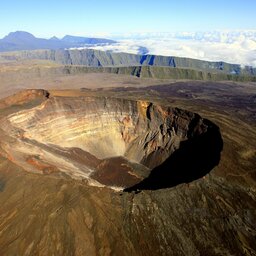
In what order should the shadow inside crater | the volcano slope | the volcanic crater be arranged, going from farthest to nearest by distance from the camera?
1. the volcanic crater
2. the shadow inside crater
3. the volcano slope

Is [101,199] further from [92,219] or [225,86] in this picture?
Result: [225,86]

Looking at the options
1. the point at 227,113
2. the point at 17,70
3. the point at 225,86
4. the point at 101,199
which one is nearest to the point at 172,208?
the point at 101,199

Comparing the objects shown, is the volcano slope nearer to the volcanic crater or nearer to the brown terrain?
the brown terrain

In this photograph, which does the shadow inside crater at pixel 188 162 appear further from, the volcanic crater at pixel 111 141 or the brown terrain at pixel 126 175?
the brown terrain at pixel 126 175

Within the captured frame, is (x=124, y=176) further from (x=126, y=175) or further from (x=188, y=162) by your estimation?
(x=188, y=162)

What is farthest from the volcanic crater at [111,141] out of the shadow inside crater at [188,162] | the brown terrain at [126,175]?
the brown terrain at [126,175]

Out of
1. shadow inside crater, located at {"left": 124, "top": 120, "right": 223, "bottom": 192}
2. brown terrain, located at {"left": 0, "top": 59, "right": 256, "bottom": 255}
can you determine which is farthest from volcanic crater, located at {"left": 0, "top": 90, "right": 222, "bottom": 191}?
brown terrain, located at {"left": 0, "top": 59, "right": 256, "bottom": 255}

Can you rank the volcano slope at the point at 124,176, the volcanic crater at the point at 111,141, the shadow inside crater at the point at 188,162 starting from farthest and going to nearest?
the volcanic crater at the point at 111,141
the shadow inside crater at the point at 188,162
the volcano slope at the point at 124,176
